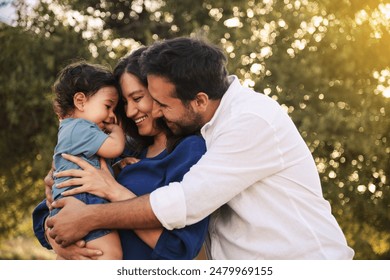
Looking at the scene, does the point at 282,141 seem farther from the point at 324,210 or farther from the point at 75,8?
the point at 75,8

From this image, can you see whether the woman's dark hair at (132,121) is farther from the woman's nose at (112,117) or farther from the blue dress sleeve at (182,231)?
the blue dress sleeve at (182,231)

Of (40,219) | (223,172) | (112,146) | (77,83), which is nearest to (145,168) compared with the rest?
(112,146)

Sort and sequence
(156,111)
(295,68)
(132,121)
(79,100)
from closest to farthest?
(156,111) → (79,100) → (132,121) → (295,68)

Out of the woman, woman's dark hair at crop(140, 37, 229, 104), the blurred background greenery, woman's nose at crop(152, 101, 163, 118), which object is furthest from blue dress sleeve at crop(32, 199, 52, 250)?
the blurred background greenery

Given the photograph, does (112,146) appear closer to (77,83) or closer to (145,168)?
(145,168)

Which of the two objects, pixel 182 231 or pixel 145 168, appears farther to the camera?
pixel 145 168

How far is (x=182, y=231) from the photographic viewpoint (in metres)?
2.94

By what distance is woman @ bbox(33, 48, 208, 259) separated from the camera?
9.77 ft

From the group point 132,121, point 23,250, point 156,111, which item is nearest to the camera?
point 156,111

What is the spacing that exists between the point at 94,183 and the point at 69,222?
0.20m

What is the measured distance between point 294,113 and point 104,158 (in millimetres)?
4177

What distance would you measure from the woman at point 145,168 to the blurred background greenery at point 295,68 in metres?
3.76

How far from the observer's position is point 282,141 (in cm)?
303

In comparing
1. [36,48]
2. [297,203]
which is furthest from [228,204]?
[36,48]
